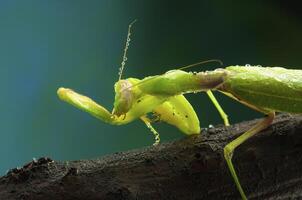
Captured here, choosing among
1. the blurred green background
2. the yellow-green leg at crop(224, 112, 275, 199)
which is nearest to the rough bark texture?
the yellow-green leg at crop(224, 112, 275, 199)

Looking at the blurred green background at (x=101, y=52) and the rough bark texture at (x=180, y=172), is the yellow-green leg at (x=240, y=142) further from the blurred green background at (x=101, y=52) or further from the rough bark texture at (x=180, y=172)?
the blurred green background at (x=101, y=52)

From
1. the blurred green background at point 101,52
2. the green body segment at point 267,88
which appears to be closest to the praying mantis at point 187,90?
the green body segment at point 267,88

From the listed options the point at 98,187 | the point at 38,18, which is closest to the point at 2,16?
the point at 38,18

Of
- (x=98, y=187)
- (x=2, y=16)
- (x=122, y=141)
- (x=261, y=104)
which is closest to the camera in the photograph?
(x=98, y=187)

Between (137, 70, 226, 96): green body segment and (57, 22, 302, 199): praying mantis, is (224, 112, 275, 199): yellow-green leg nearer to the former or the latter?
(57, 22, 302, 199): praying mantis

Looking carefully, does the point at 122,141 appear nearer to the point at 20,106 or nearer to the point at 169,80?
the point at 20,106

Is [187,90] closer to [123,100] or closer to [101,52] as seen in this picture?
[123,100]

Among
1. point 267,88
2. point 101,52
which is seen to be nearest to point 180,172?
point 267,88
